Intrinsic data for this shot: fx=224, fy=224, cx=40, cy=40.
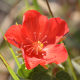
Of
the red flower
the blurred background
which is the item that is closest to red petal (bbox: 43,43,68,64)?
the red flower

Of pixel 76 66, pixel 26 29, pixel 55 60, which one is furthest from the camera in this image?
pixel 76 66

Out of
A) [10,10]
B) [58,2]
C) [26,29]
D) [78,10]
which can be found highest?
[26,29]

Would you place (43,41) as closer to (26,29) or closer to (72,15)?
(26,29)

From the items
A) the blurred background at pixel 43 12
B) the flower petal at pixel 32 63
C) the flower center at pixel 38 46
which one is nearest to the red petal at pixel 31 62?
the flower petal at pixel 32 63

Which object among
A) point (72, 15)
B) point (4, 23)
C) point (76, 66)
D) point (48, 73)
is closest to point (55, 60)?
point (48, 73)

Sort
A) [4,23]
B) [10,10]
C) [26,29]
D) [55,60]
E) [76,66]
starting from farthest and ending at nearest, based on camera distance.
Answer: [10,10], [4,23], [76,66], [26,29], [55,60]

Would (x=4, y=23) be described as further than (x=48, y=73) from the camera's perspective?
Yes

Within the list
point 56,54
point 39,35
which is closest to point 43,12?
point 39,35
